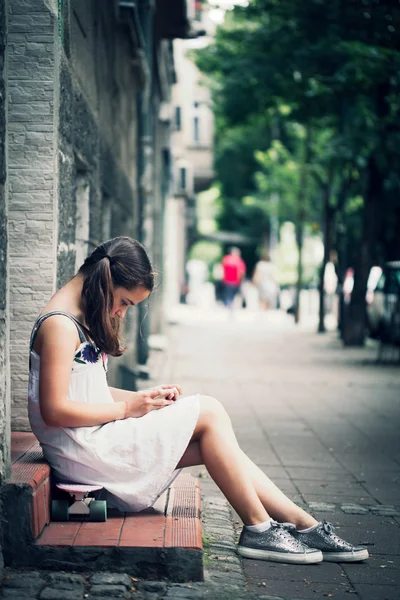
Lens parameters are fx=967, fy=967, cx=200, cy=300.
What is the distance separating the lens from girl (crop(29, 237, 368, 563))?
4023 mm

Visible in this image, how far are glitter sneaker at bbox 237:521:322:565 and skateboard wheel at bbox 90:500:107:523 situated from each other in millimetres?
653

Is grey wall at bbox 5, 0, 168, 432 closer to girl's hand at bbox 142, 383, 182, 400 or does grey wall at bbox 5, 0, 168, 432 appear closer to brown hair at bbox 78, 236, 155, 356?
brown hair at bbox 78, 236, 155, 356

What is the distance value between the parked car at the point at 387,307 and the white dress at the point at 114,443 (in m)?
Answer: 10.9

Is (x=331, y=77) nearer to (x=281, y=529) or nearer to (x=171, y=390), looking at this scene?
(x=171, y=390)

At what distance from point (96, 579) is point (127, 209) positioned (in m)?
8.24

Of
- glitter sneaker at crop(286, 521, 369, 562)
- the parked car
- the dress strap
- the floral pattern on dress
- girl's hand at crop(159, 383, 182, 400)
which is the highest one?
the dress strap

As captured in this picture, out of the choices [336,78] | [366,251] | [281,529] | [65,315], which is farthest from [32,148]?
[366,251]

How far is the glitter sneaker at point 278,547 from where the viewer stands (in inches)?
169

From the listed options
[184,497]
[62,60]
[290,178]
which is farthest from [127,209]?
[290,178]

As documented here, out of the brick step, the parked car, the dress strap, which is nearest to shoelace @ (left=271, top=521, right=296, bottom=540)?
the brick step

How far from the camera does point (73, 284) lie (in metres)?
4.21

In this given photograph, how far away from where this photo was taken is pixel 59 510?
4.23 metres

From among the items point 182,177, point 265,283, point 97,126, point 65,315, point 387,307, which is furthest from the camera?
point 265,283

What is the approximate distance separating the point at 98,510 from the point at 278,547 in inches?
32.2
